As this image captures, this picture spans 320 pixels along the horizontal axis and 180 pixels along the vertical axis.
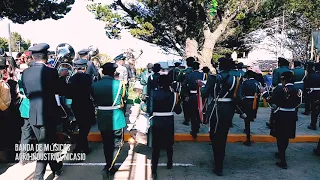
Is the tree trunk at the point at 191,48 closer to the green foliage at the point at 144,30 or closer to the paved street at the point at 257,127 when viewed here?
the green foliage at the point at 144,30

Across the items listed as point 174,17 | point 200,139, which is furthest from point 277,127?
point 174,17

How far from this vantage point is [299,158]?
19.9 feet

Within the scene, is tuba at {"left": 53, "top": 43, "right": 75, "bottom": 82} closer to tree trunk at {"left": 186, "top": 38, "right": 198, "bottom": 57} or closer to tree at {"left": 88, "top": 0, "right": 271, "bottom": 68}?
tree at {"left": 88, "top": 0, "right": 271, "bottom": 68}

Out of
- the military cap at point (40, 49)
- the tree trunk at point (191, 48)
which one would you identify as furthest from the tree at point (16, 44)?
the military cap at point (40, 49)

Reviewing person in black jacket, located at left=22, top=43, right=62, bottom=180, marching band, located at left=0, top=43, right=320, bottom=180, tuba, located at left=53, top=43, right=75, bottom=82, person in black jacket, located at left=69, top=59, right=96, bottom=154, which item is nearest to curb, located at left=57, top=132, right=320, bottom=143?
marching band, located at left=0, top=43, right=320, bottom=180

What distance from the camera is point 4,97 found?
494cm

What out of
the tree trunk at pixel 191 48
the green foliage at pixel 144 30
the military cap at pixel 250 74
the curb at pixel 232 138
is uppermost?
the green foliage at pixel 144 30

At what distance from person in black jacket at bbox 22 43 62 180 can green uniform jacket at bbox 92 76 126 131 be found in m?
0.64

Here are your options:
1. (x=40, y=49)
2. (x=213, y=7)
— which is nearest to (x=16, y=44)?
(x=213, y=7)

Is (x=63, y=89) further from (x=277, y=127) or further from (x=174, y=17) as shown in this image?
(x=174, y=17)

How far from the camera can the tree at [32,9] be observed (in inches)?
717

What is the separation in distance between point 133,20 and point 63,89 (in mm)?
16442

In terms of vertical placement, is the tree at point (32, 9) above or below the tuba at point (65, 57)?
above

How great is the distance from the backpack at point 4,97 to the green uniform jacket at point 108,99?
1516 millimetres
